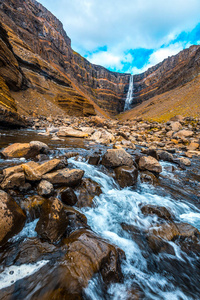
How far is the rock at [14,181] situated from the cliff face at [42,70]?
621 inches

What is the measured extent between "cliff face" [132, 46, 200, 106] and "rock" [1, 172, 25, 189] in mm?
64381

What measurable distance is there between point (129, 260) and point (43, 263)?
5.17ft

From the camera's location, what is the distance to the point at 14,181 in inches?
116

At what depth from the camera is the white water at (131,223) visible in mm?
1979

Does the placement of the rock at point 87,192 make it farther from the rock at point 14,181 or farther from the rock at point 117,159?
A: the rock at point 14,181

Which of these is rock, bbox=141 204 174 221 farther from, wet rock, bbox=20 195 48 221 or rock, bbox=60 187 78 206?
wet rock, bbox=20 195 48 221

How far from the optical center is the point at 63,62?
219 feet

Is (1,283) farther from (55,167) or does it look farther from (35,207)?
(55,167)

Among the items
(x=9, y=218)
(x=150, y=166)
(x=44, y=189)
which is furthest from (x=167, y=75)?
(x=9, y=218)

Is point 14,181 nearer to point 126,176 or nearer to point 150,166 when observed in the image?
point 126,176

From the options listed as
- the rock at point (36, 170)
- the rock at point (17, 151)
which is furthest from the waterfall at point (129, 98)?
the rock at point (36, 170)

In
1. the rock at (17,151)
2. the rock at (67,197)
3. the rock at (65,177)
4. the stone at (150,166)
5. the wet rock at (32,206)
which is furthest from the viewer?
the stone at (150,166)

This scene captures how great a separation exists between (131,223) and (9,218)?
9.09 ft

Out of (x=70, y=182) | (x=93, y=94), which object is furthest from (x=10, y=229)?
(x=93, y=94)
